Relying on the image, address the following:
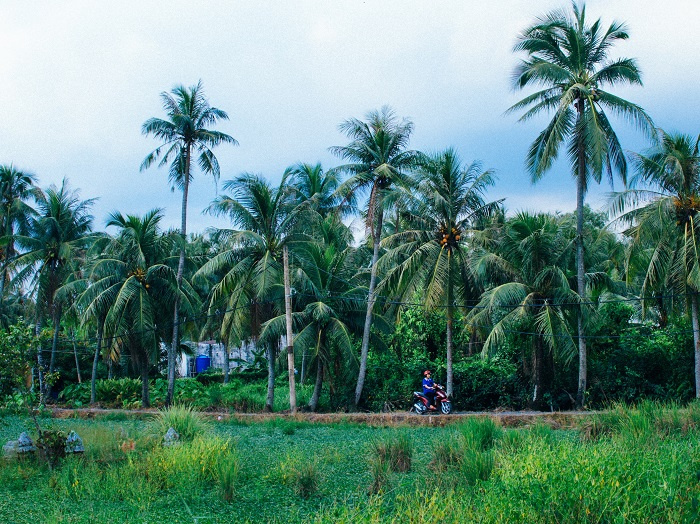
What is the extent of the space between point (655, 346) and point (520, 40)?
37.6ft

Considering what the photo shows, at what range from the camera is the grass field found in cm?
603

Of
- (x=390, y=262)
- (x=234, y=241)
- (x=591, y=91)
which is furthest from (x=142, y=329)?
(x=591, y=91)

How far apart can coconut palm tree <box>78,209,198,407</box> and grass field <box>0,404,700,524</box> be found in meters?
12.1

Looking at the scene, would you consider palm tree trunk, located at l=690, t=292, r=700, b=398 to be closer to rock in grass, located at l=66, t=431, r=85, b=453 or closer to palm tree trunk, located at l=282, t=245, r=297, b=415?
palm tree trunk, located at l=282, t=245, r=297, b=415

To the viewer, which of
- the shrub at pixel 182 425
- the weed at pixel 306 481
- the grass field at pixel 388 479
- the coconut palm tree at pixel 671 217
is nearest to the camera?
the grass field at pixel 388 479

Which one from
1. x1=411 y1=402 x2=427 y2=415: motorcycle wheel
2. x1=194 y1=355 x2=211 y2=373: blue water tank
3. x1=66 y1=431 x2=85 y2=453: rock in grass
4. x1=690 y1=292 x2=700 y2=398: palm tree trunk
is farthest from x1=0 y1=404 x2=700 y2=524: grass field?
x1=194 y1=355 x2=211 y2=373: blue water tank

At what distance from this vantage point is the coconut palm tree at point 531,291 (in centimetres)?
2078

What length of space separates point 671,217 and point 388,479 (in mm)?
15112

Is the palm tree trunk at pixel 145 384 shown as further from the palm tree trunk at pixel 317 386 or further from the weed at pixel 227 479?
the weed at pixel 227 479

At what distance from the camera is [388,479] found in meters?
9.47

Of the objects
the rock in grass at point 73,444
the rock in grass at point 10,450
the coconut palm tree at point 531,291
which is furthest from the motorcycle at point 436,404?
the rock in grass at point 10,450

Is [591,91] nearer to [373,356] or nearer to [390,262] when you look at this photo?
[390,262]

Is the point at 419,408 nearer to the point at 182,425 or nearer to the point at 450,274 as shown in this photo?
the point at 450,274

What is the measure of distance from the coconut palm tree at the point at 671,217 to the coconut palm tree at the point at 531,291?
2396 mm
